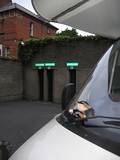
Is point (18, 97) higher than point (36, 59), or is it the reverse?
point (36, 59)

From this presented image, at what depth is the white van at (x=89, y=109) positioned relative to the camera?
2.18 meters

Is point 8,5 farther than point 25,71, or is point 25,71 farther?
point 8,5

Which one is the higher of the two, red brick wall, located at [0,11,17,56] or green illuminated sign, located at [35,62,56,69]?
red brick wall, located at [0,11,17,56]

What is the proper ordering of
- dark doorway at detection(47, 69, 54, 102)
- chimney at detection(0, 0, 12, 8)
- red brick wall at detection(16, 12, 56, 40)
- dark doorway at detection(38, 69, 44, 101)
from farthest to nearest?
chimney at detection(0, 0, 12, 8)
red brick wall at detection(16, 12, 56, 40)
dark doorway at detection(38, 69, 44, 101)
dark doorway at detection(47, 69, 54, 102)

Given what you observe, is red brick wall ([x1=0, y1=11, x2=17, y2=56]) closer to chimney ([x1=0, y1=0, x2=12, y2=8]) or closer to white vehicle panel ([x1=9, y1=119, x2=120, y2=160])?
chimney ([x1=0, y1=0, x2=12, y2=8])

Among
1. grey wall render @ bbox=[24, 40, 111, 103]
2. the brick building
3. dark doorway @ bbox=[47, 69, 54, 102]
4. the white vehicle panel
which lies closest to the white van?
the white vehicle panel

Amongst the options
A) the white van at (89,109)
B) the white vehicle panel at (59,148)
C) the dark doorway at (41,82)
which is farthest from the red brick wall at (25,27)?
the white vehicle panel at (59,148)

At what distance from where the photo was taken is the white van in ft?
7.14

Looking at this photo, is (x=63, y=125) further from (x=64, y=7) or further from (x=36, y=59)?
(x=36, y=59)

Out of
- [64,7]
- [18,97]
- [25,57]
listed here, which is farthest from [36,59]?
[64,7]

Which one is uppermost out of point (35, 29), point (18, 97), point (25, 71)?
point (35, 29)

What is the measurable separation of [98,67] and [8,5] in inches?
1787

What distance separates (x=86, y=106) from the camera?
2670 mm

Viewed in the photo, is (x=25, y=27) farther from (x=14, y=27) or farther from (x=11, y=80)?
(x=11, y=80)
